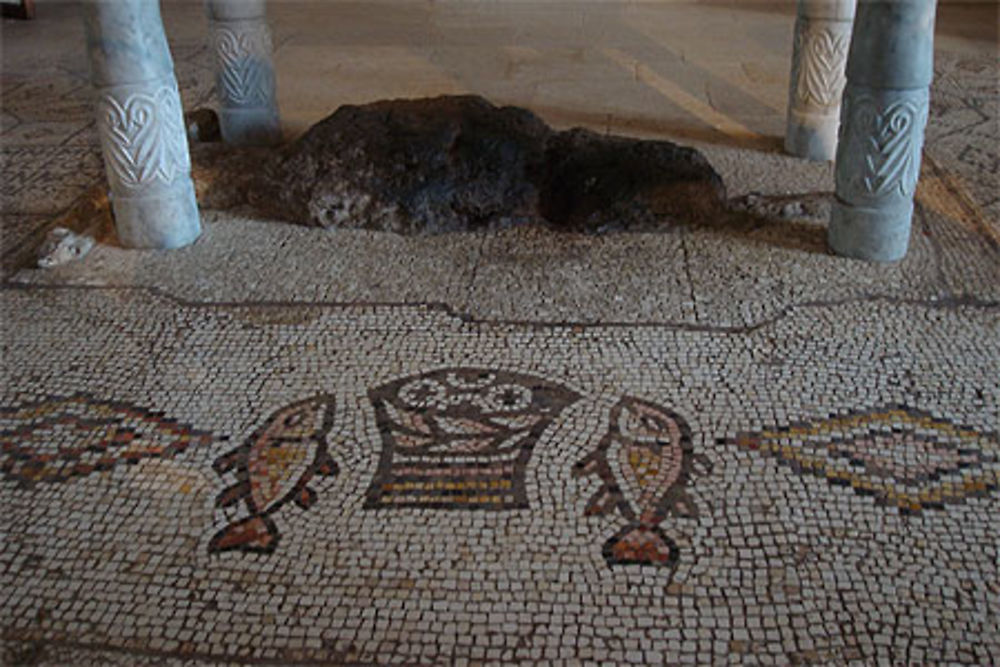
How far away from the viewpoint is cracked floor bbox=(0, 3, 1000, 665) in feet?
6.53

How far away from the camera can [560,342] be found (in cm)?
293

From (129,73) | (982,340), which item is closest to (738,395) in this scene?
(982,340)

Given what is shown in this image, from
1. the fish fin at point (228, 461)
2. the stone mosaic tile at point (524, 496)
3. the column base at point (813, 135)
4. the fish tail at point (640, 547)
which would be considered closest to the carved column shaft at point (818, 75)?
the column base at point (813, 135)

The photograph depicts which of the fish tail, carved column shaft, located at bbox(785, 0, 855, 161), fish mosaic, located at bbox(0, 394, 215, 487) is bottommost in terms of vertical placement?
the fish tail

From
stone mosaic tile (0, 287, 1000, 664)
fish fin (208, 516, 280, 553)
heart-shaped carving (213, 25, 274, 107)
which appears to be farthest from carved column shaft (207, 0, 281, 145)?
fish fin (208, 516, 280, 553)

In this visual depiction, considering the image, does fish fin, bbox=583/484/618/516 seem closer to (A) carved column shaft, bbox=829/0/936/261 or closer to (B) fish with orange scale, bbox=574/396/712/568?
(B) fish with orange scale, bbox=574/396/712/568

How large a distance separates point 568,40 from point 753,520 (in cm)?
457

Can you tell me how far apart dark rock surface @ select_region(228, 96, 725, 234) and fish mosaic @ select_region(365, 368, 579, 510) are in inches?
39.8

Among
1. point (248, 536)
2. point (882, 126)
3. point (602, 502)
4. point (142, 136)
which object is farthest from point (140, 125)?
point (882, 126)

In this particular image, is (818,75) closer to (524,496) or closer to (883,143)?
(883,143)

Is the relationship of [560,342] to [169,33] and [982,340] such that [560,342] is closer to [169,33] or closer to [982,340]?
[982,340]

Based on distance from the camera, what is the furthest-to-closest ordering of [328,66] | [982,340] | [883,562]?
[328,66], [982,340], [883,562]

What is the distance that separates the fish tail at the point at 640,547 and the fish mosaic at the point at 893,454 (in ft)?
1.31

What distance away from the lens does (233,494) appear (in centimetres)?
235
